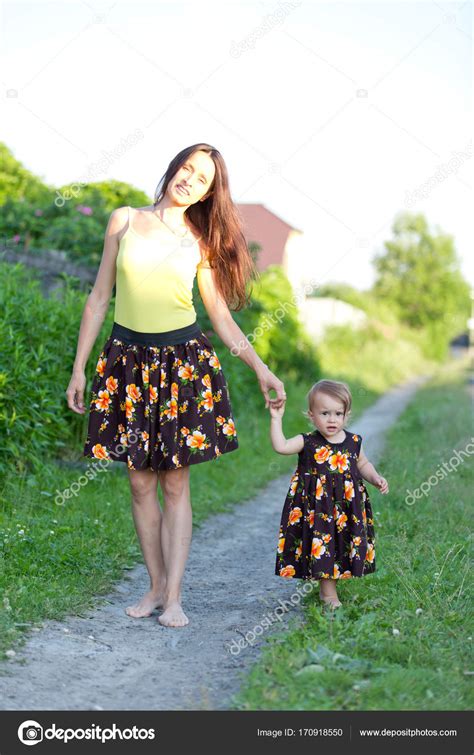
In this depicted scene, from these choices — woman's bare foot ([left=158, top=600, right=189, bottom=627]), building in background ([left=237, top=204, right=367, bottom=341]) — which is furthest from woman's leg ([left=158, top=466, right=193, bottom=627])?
building in background ([left=237, top=204, right=367, bottom=341])

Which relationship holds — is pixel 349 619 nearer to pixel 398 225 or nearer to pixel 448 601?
pixel 448 601

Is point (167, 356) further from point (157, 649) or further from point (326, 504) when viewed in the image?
point (157, 649)

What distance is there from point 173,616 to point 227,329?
3.82ft

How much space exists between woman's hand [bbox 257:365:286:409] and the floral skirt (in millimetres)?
216

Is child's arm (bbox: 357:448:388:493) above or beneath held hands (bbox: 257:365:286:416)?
beneath

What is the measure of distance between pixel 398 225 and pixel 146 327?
3293 centimetres

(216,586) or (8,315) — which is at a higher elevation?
(8,315)

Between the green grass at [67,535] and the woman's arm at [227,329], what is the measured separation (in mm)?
1183

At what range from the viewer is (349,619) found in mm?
3244

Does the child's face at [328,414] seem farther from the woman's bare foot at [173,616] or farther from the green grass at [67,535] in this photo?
the green grass at [67,535]

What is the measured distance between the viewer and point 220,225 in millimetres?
3473

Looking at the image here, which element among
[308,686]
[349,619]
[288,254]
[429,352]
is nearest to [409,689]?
[308,686]

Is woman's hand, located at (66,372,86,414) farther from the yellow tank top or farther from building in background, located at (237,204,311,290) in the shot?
building in background, located at (237,204,311,290)

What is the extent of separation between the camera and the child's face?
342 centimetres
